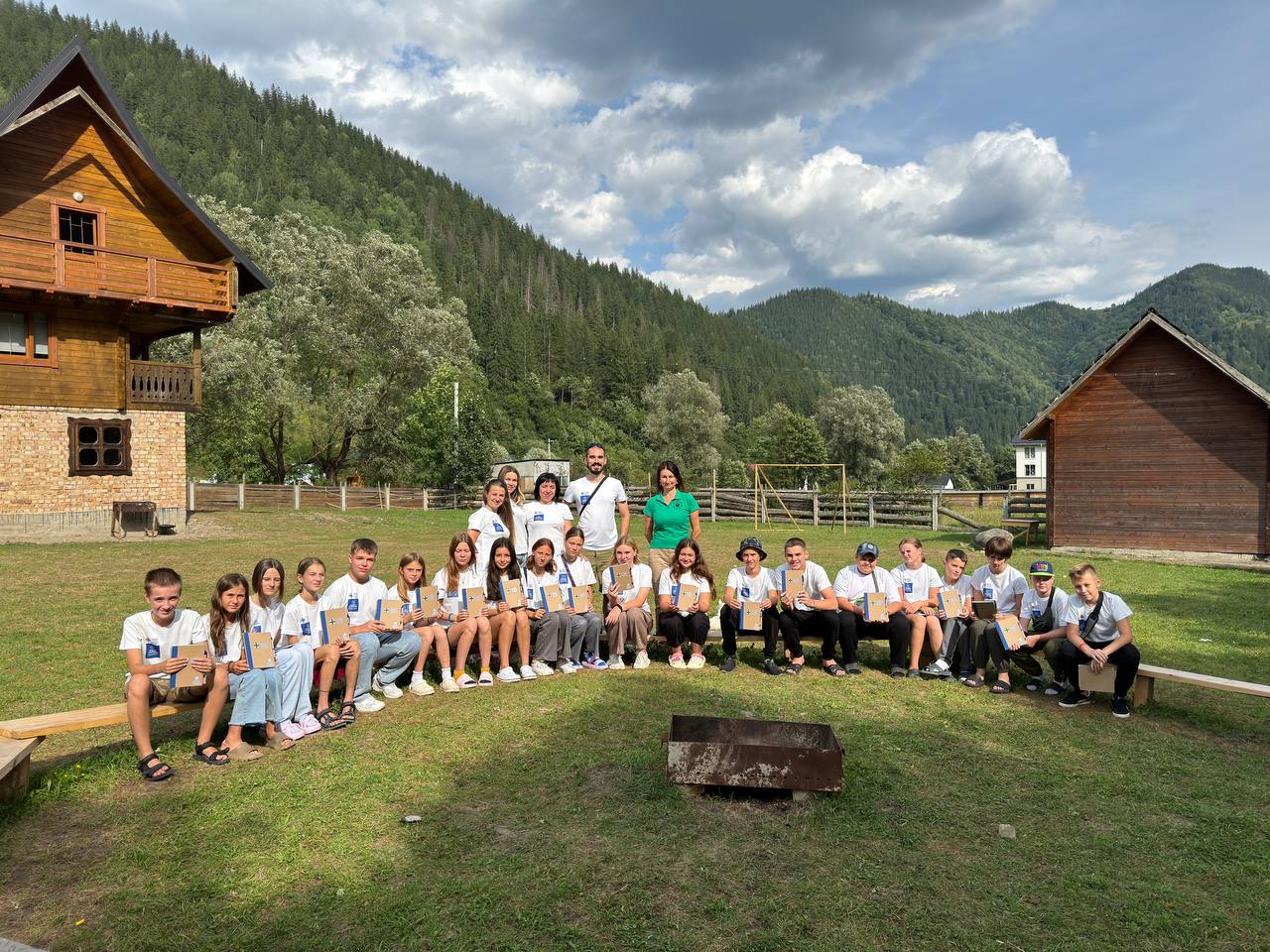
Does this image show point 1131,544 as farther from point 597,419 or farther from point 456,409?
point 597,419

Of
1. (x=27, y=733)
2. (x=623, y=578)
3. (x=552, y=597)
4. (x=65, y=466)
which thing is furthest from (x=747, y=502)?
(x=27, y=733)

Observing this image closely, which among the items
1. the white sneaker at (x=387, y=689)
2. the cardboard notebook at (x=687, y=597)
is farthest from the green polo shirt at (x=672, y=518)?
the white sneaker at (x=387, y=689)

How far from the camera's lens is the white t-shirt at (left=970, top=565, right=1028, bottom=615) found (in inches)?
298

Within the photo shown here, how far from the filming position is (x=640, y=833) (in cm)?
438

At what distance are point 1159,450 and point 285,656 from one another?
20.9m

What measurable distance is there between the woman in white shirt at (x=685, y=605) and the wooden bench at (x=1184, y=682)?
387 cm

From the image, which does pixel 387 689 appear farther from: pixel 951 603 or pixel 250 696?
pixel 951 603

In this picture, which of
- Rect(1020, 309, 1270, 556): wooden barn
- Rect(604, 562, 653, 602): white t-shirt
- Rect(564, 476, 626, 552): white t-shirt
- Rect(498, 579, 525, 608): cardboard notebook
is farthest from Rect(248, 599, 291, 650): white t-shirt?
Rect(1020, 309, 1270, 556): wooden barn

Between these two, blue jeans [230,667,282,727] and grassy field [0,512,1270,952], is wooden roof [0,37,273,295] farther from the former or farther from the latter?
blue jeans [230,667,282,727]

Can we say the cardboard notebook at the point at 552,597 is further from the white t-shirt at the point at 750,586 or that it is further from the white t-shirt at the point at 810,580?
the white t-shirt at the point at 810,580

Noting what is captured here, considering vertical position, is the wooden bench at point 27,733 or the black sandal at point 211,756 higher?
the wooden bench at point 27,733

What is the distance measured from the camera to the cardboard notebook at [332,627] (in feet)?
20.4

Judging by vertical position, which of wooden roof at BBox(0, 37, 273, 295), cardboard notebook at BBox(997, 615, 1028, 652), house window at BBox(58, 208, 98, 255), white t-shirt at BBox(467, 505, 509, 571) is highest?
wooden roof at BBox(0, 37, 273, 295)

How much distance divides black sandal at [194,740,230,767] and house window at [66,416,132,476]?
61.9 ft
